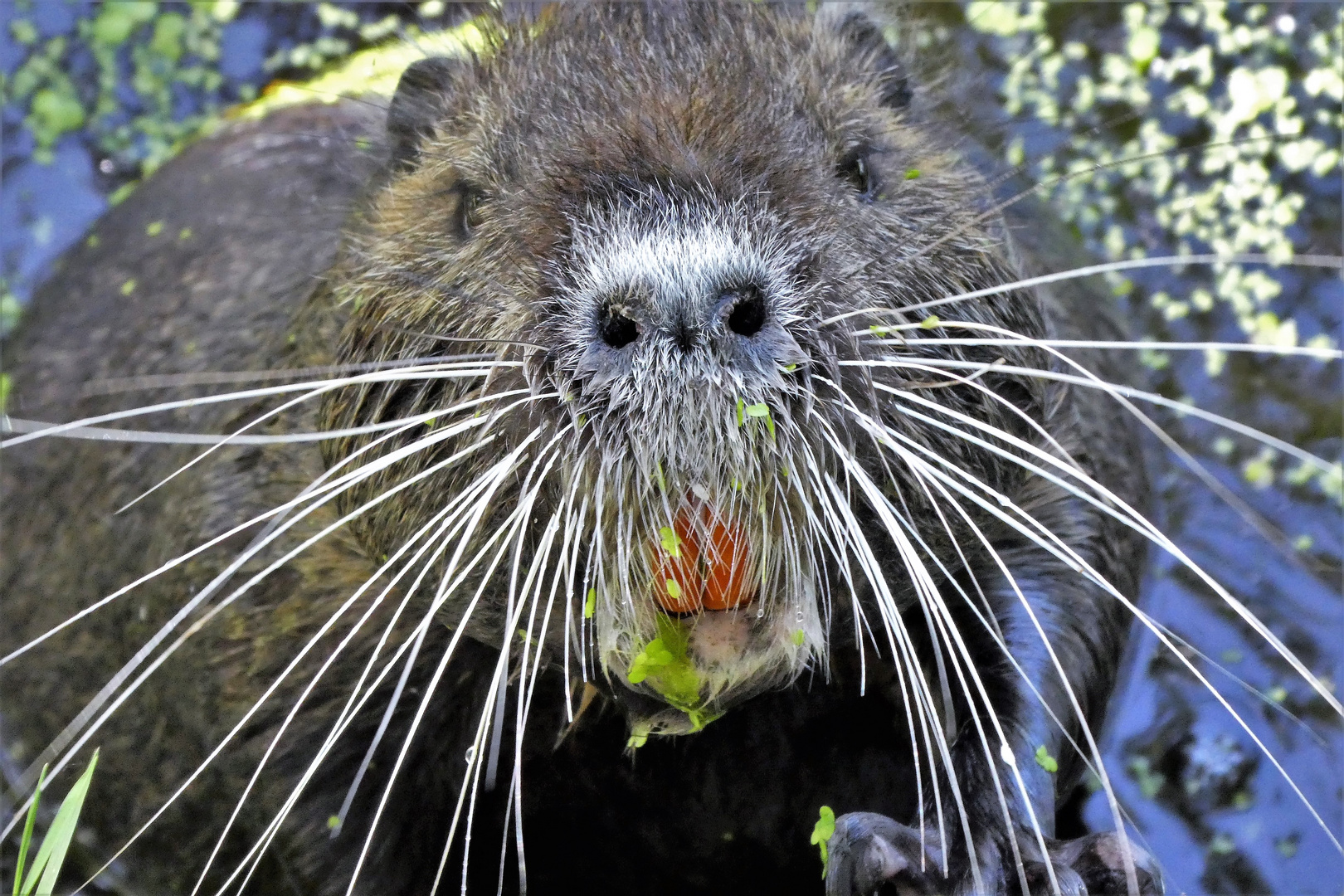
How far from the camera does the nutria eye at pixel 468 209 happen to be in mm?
2738

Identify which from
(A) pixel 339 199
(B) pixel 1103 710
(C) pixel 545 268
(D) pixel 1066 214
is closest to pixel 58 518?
(A) pixel 339 199

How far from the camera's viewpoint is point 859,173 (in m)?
2.78

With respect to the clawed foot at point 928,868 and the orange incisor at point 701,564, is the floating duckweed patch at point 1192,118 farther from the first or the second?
the orange incisor at point 701,564

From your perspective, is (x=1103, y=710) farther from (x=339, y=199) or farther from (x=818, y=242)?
(x=339, y=199)

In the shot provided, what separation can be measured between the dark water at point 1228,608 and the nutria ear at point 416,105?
4.26 feet

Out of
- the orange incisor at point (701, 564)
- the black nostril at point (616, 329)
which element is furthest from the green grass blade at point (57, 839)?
the black nostril at point (616, 329)

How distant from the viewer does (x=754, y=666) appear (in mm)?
2441

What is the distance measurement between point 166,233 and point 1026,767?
3348mm

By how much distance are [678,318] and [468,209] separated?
0.89 meters

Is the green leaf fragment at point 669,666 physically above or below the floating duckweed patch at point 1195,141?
above

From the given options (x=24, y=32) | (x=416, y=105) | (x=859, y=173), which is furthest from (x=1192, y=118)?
(x=24, y=32)

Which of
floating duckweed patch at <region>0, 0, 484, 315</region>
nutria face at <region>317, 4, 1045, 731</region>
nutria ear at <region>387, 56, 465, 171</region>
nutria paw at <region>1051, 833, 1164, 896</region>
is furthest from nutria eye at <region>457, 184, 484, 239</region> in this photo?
floating duckweed patch at <region>0, 0, 484, 315</region>

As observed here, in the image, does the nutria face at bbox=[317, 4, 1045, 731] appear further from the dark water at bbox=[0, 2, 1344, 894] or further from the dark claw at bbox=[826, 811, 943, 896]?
the dark water at bbox=[0, 2, 1344, 894]

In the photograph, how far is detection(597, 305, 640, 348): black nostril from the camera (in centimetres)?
210
